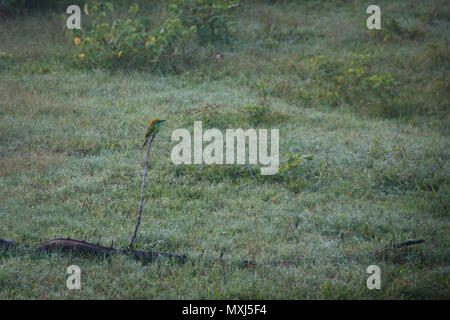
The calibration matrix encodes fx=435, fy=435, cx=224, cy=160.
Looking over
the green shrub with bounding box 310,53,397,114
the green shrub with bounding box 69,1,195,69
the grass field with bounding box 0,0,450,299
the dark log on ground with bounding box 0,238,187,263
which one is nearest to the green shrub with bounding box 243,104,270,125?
the grass field with bounding box 0,0,450,299

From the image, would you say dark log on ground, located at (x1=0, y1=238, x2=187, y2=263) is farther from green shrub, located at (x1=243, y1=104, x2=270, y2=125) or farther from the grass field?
green shrub, located at (x1=243, y1=104, x2=270, y2=125)

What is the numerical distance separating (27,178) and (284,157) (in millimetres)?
3184

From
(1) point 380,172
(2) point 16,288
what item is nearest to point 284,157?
(1) point 380,172

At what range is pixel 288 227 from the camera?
172 inches

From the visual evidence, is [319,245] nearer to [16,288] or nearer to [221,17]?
[16,288]

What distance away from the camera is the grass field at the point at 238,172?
3551 mm

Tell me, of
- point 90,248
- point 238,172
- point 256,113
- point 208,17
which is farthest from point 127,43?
point 90,248

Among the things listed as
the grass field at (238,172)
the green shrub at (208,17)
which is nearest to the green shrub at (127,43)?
the grass field at (238,172)

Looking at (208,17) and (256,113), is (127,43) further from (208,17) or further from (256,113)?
(256,113)

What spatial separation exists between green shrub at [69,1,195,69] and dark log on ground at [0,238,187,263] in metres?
5.68

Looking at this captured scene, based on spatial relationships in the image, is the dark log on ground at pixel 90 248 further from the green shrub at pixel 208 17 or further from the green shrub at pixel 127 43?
the green shrub at pixel 208 17

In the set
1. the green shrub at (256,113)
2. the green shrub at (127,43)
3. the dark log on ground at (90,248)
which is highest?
the green shrub at (127,43)

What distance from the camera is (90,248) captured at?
3.71 meters

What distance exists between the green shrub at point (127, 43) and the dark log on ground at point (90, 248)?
18.6 feet
